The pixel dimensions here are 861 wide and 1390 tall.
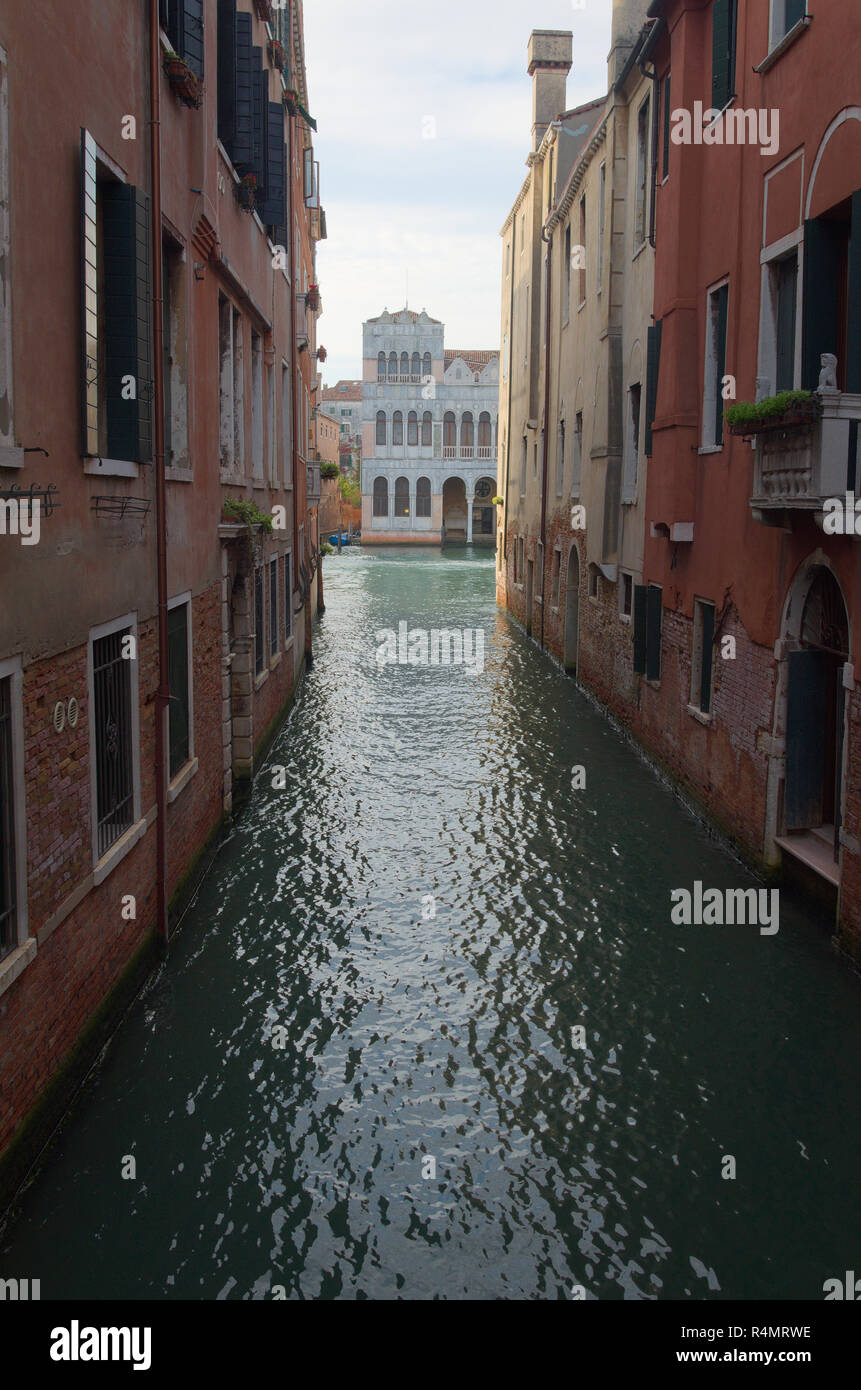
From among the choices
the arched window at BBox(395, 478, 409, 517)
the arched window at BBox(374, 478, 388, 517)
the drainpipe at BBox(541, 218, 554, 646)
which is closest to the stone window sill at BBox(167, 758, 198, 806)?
the drainpipe at BBox(541, 218, 554, 646)

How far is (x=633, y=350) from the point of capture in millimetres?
15297

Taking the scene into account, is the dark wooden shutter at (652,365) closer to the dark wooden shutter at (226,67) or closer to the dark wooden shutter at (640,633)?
the dark wooden shutter at (640,633)

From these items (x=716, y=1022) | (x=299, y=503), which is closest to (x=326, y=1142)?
(x=716, y=1022)

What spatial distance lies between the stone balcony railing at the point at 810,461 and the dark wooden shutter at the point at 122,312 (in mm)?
4127

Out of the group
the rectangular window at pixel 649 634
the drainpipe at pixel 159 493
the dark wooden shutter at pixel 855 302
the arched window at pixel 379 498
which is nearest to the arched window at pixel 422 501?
the arched window at pixel 379 498

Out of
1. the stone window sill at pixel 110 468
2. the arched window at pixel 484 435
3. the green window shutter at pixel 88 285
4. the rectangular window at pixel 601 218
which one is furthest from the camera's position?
the arched window at pixel 484 435

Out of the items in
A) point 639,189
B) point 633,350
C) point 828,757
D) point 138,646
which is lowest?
point 828,757

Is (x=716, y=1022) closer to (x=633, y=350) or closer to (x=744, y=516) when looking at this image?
(x=744, y=516)

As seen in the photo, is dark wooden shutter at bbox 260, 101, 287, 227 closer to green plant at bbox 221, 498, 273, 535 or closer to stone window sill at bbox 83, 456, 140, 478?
green plant at bbox 221, 498, 273, 535

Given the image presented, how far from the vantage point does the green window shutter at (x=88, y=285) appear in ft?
19.4

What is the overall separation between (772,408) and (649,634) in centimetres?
562

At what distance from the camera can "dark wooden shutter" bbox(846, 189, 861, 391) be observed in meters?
7.32

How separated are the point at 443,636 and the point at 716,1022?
18636 mm

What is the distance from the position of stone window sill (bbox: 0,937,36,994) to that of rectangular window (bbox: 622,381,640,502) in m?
11.6
